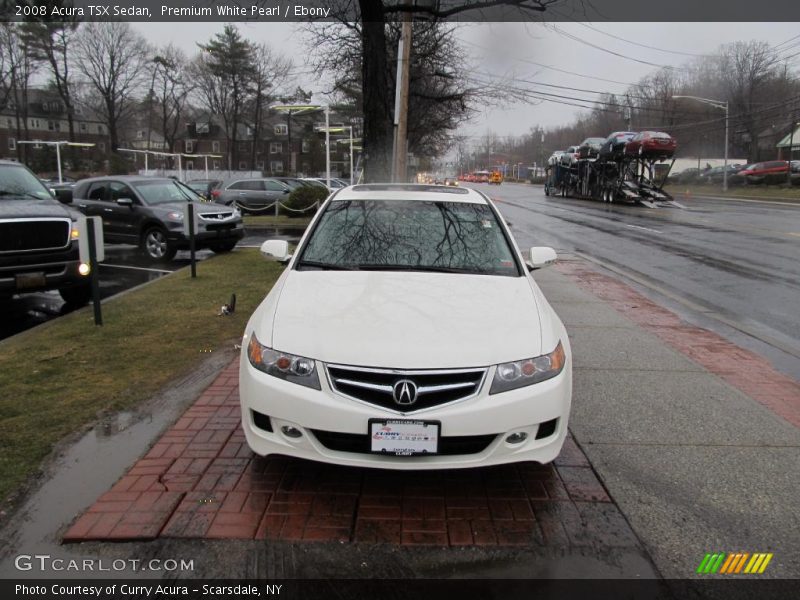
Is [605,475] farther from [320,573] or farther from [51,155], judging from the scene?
[51,155]

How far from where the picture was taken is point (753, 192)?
4353 centimetres

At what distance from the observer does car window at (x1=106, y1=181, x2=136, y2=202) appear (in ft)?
43.1

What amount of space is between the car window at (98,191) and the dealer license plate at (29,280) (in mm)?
6868

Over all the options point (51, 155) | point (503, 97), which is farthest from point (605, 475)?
point (51, 155)

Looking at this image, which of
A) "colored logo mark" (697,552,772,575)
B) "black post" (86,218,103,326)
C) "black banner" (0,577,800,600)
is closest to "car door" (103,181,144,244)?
"black post" (86,218,103,326)

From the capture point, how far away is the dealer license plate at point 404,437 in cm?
297

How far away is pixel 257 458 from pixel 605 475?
6.85 feet

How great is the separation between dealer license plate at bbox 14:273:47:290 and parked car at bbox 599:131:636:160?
2954cm

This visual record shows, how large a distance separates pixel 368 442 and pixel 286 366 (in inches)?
22.9

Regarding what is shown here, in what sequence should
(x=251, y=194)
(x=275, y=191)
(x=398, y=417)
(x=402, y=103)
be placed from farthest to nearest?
(x=275, y=191), (x=251, y=194), (x=402, y=103), (x=398, y=417)

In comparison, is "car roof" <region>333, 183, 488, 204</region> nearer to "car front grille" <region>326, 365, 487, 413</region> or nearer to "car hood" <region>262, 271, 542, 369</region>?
"car hood" <region>262, 271, 542, 369</region>

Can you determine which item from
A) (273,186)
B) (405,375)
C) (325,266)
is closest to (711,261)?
(325,266)

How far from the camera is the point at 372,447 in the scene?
302 cm

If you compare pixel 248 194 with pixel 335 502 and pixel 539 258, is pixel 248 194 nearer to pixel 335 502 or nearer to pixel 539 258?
pixel 539 258
